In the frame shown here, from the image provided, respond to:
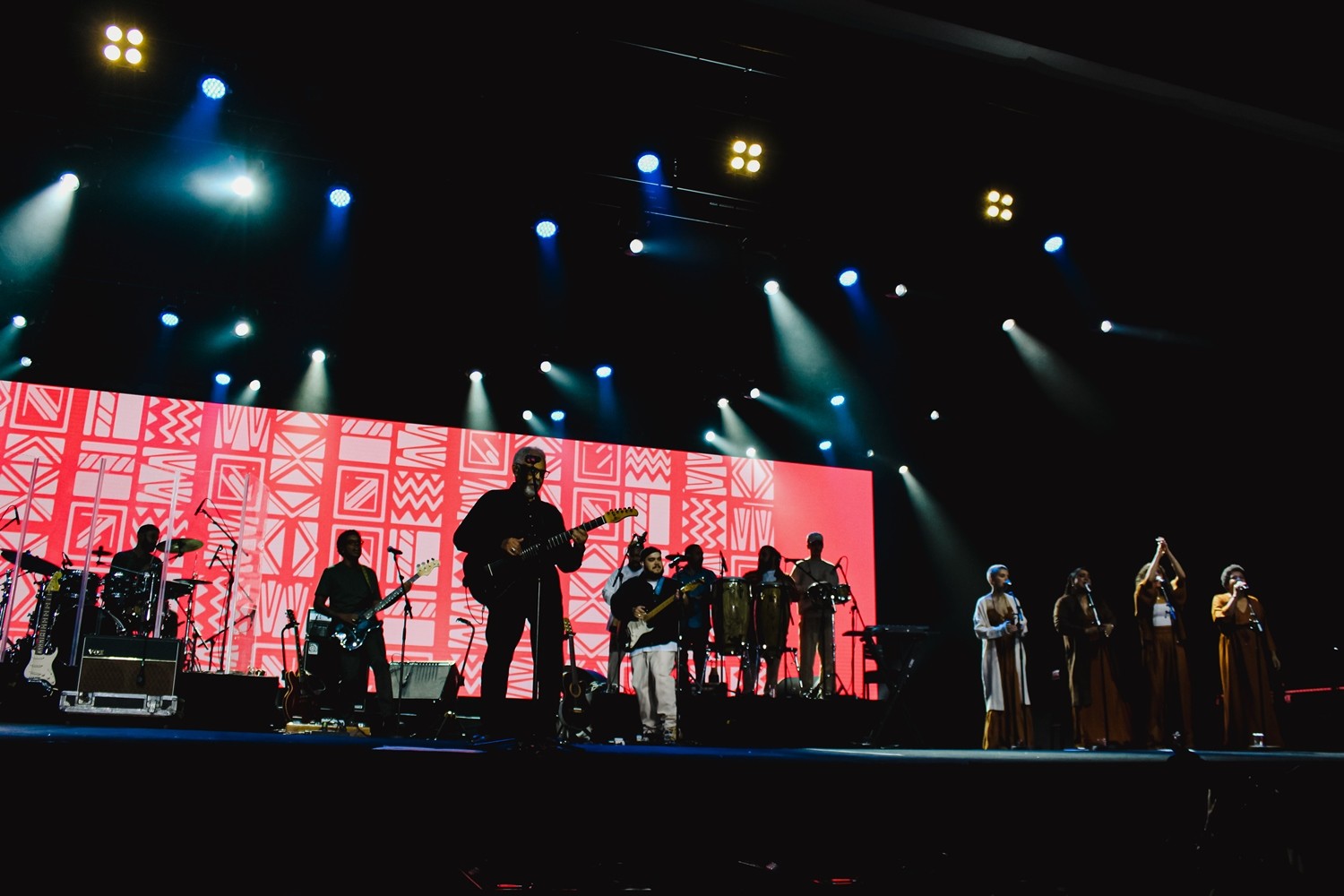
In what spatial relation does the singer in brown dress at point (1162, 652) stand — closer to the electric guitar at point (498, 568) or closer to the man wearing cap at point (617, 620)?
the man wearing cap at point (617, 620)

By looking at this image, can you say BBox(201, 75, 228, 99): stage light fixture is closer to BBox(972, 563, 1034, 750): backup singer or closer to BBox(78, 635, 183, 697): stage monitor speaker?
BBox(78, 635, 183, 697): stage monitor speaker

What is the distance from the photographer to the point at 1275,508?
36.0ft

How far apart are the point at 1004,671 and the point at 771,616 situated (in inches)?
94.3

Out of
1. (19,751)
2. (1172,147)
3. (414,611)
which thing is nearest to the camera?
(19,751)

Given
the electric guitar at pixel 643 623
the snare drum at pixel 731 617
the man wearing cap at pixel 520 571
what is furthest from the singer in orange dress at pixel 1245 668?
the man wearing cap at pixel 520 571

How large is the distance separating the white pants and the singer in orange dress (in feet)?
18.9

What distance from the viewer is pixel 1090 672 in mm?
9828

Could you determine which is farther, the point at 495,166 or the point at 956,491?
the point at 956,491

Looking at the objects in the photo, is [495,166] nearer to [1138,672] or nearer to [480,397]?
[480,397]

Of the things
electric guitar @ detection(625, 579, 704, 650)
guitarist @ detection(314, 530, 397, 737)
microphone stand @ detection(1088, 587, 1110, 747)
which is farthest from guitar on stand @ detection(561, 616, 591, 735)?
microphone stand @ detection(1088, 587, 1110, 747)

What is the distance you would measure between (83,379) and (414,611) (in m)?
4.51

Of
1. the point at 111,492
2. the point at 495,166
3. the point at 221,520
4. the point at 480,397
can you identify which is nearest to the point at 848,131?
the point at 495,166

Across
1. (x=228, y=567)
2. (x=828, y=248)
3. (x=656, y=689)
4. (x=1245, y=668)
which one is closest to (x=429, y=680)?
(x=656, y=689)

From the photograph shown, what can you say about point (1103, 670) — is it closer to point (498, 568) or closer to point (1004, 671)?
point (1004, 671)
